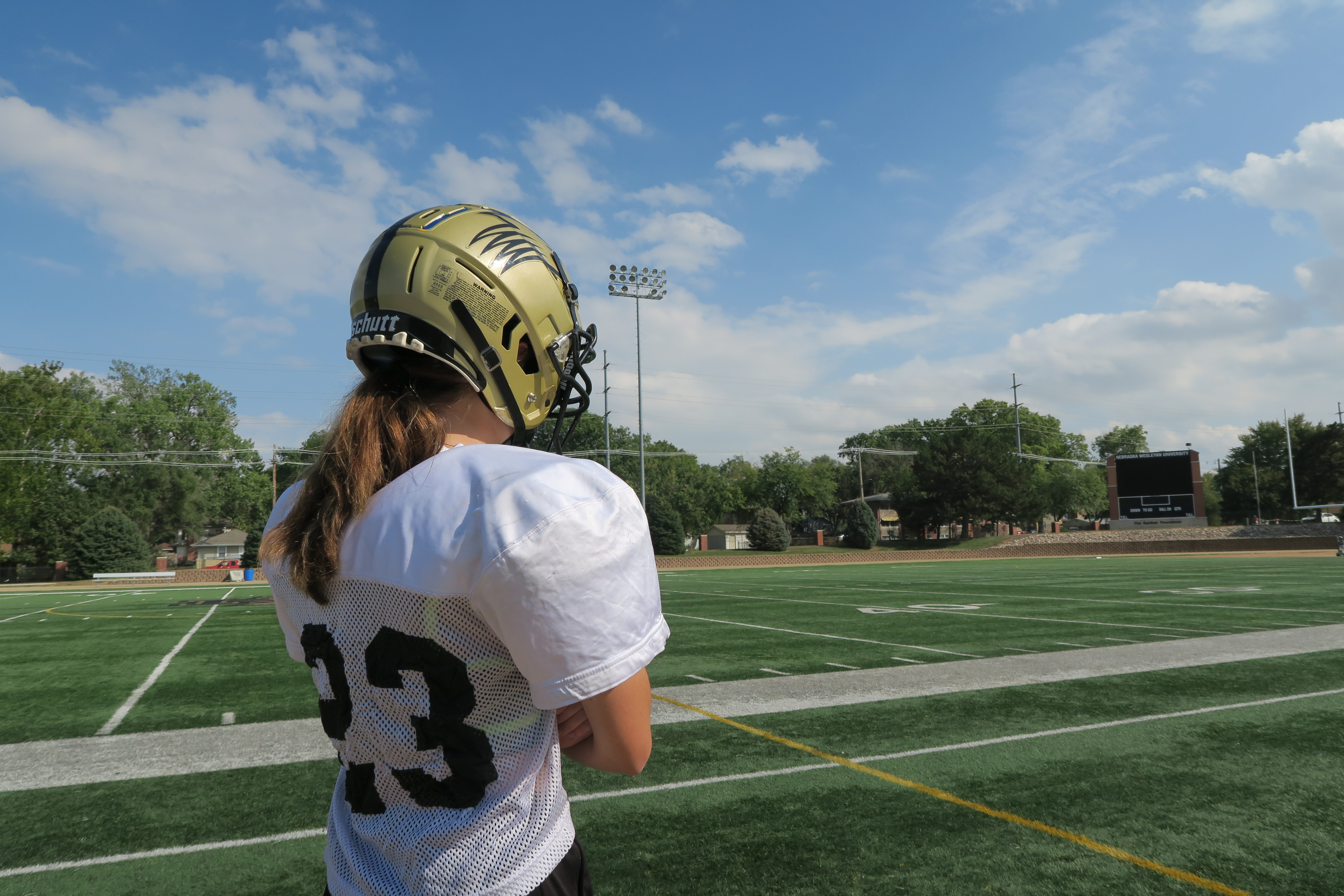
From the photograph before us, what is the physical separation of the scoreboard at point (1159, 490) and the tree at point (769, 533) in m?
20.6

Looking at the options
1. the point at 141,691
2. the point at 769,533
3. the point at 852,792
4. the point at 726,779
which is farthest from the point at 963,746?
the point at 769,533

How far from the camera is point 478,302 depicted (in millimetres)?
1523

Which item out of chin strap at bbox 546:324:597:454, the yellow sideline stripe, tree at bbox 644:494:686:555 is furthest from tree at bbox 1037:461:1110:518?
chin strap at bbox 546:324:597:454

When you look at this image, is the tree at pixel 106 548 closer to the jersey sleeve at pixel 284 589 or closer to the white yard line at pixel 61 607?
the white yard line at pixel 61 607

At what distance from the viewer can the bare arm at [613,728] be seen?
3.78ft

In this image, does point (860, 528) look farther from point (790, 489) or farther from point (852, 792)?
point (852, 792)

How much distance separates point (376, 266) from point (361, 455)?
45 cm

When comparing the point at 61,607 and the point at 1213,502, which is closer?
the point at 61,607

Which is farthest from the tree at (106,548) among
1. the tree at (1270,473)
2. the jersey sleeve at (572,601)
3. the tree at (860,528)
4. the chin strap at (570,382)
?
the tree at (1270,473)

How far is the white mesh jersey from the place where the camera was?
3.53 ft

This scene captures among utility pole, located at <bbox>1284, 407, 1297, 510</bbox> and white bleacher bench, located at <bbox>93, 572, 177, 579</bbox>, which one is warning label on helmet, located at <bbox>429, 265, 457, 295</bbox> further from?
utility pole, located at <bbox>1284, 407, 1297, 510</bbox>

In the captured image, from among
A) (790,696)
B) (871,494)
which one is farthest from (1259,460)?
(790,696)

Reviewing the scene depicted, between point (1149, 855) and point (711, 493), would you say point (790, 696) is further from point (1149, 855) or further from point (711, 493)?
point (711, 493)

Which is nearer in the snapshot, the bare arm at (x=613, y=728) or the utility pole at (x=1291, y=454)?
the bare arm at (x=613, y=728)
